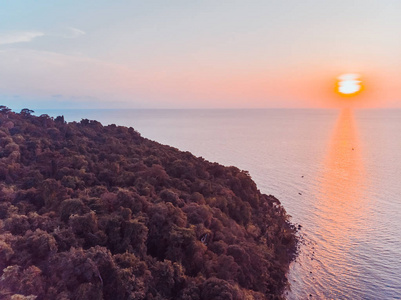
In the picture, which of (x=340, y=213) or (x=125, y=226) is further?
(x=340, y=213)

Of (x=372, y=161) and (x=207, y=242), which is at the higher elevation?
(x=372, y=161)

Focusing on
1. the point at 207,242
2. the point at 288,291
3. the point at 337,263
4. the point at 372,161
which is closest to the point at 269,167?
the point at 372,161

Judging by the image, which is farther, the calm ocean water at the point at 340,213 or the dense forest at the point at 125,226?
the calm ocean water at the point at 340,213

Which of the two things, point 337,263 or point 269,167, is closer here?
point 337,263

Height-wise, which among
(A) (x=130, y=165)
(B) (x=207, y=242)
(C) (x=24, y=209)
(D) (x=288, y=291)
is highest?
(A) (x=130, y=165)

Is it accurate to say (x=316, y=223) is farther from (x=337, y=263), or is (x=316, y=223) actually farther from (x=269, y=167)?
(x=269, y=167)

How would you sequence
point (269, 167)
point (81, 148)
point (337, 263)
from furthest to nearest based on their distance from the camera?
1. point (269, 167)
2. point (81, 148)
3. point (337, 263)

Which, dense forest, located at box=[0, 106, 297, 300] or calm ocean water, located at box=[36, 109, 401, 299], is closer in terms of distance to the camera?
dense forest, located at box=[0, 106, 297, 300]

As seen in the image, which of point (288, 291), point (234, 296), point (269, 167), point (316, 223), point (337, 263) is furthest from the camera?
point (269, 167)
